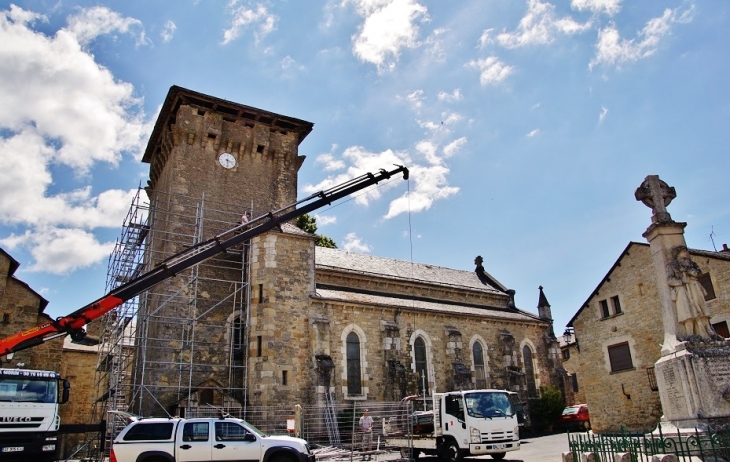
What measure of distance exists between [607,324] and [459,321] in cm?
722

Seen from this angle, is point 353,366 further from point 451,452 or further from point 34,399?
point 34,399

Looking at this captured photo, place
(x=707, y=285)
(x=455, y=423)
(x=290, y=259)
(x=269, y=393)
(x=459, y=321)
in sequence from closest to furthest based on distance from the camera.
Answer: (x=455, y=423), (x=269, y=393), (x=707, y=285), (x=290, y=259), (x=459, y=321)

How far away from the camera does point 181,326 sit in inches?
855

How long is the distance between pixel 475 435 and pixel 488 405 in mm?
1023

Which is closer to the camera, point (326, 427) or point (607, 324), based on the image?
point (326, 427)

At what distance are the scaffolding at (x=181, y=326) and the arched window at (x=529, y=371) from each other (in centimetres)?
1639

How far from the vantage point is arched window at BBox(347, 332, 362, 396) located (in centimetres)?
2272

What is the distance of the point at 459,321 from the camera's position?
2755 cm

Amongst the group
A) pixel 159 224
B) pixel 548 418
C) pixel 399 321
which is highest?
pixel 159 224

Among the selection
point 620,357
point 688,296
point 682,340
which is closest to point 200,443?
point 682,340

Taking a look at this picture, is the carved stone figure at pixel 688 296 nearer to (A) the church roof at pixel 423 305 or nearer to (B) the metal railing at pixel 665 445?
(B) the metal railing at pixel 665 445

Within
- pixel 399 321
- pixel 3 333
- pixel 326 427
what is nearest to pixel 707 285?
pixel 399 321

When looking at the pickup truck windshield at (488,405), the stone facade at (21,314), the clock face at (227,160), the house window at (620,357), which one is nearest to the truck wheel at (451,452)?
the pickup truck windshield at (488,405)

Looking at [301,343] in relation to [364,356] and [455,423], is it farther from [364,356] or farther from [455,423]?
[455,423]
